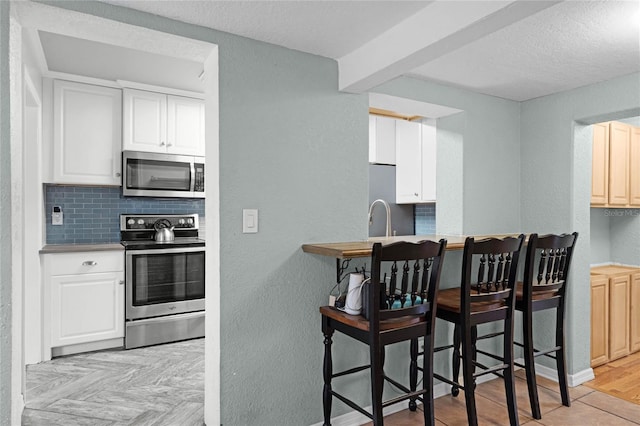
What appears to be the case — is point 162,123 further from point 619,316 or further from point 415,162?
point 619,316

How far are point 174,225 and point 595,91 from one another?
12.5ft

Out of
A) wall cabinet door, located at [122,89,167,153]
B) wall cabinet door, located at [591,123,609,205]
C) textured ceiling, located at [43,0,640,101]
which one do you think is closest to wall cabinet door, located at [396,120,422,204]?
textured ceiling, located at [43,0,640,101]

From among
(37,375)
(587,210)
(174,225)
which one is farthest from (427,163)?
(37,375)

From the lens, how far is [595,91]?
294cm

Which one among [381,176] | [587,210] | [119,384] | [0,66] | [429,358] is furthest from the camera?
[381,176]

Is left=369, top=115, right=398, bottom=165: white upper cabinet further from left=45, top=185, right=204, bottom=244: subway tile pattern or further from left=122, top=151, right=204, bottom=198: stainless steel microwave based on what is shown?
left=45, top=185, right=204, bottom=244: subway tile pattern

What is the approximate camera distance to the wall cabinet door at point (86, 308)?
3.21 m

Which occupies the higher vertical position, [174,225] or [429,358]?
[174,225]

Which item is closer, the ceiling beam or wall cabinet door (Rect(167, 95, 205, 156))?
the ceiling beam

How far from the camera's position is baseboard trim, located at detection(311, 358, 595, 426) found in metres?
2.41

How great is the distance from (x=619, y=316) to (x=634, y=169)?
1.37m

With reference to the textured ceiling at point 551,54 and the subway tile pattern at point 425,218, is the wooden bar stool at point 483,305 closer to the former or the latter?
the textured ceiling at point 551,54

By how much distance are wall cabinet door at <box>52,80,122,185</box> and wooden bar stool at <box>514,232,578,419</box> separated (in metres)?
3.38

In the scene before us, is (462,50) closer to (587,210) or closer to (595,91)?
(595,91)
